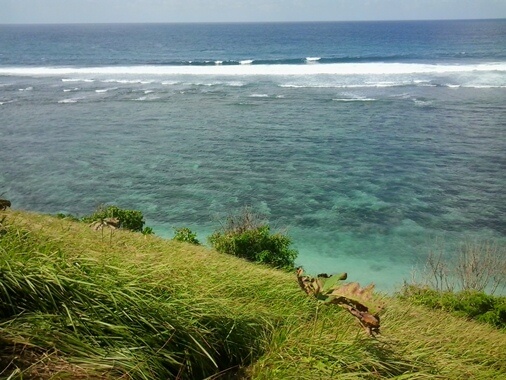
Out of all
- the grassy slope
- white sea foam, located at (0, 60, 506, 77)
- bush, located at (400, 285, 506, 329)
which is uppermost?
white sea foam, located at (0, 60, 506, 77)

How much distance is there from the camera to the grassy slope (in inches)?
155

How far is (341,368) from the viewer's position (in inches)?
171

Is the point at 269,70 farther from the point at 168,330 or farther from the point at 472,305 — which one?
the point at 168,330

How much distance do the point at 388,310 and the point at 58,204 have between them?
2050 cm

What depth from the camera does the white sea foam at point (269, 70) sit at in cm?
6550

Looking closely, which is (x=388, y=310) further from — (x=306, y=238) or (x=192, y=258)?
(x=306, y=238)

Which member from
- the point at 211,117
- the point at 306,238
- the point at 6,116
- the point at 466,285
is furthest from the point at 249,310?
the point at 6,116

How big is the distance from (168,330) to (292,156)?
1054 inches

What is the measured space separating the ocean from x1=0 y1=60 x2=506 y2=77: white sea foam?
465 centimetres

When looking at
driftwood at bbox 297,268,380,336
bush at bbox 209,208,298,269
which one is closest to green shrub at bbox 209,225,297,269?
bush at bbox 209,208,298,269

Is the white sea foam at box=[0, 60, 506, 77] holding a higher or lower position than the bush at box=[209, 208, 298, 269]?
higher

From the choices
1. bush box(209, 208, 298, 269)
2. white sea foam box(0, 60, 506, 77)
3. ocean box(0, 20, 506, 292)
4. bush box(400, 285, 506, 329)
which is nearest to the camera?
bush box(400, 285, 506, 329)

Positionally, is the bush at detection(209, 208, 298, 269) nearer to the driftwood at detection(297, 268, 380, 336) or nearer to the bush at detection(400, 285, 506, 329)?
the bush at detection(400, 285, 506, 329)

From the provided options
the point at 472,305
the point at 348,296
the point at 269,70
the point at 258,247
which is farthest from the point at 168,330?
the point at 269,70
